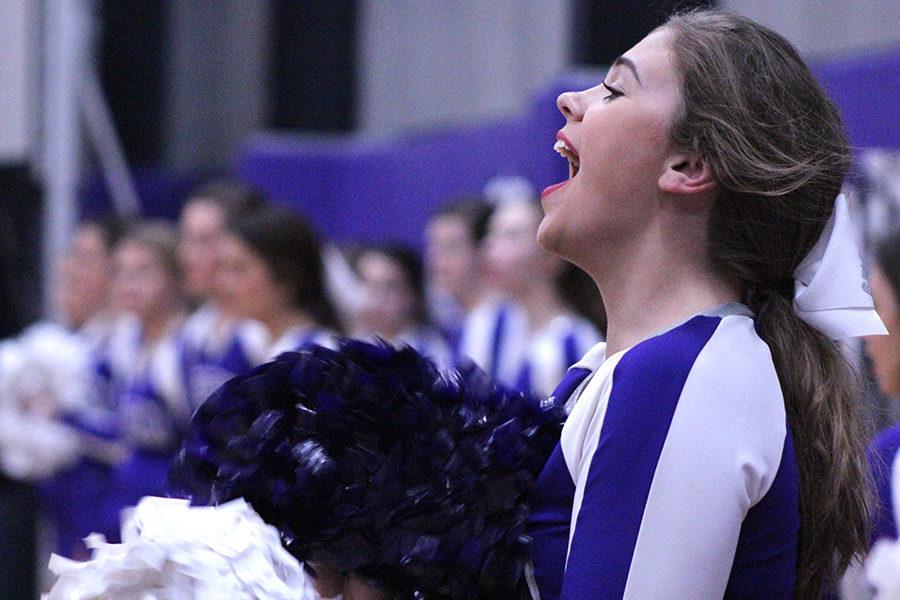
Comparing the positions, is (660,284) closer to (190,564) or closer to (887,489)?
(190,564)

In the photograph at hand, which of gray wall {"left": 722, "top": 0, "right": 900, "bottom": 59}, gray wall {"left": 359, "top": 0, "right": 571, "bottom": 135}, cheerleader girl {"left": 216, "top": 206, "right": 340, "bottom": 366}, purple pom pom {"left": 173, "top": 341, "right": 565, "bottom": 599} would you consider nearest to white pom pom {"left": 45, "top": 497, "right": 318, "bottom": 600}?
purple pom pom {"left": 173, "top": 341, "right": 565, "bottom": 599}

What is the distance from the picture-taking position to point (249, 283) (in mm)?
4035

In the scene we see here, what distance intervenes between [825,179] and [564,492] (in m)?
0.43

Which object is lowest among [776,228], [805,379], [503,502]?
[503,502]

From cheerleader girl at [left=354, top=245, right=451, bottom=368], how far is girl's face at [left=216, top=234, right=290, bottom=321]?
3.66 feet

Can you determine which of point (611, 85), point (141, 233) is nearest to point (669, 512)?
point (611, 85)

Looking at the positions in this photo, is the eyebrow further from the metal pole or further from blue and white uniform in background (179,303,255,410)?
the metal pole

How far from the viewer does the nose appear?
155cm

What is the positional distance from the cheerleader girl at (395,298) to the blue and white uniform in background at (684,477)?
371 centimetres

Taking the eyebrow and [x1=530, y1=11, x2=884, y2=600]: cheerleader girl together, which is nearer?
[x1=530, y1=11, x2=884, y2=600]: cheerleader girl

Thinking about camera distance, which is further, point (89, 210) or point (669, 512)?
A: point (89, 210)

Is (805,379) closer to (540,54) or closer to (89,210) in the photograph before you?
(540,54)

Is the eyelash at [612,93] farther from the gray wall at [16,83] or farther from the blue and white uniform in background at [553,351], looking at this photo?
the gray wall at [16,83]

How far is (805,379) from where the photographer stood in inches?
57.8
